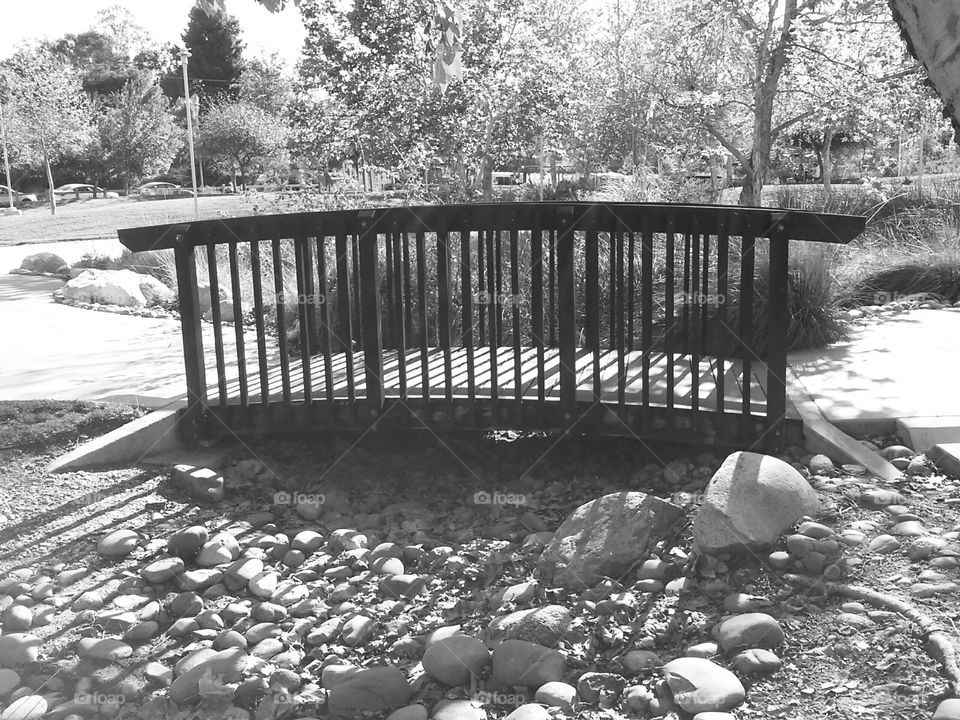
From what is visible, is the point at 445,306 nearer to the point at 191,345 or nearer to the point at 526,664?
the point at 191,345

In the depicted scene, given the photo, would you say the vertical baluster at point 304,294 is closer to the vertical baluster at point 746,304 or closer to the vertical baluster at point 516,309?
the vertical baluster at point 516,309

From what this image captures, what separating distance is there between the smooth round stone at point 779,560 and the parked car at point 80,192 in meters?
49.6

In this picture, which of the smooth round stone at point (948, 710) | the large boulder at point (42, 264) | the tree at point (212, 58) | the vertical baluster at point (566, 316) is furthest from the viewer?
the tree at point (212, 58)

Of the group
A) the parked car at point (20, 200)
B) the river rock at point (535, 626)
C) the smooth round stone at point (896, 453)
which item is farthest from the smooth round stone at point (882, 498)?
the parked car at point (20, 200)

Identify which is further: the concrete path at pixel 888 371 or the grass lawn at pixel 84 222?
the grass lawn at pixel 84 222

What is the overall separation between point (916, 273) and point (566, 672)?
322 inches

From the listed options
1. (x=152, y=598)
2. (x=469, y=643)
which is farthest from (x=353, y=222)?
(x=469, y=643)

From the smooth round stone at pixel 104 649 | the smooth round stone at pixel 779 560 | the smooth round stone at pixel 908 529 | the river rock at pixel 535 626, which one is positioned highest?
the smooth round stone at pixel 908 529

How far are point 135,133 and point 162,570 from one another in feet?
143

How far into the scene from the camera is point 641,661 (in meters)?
3.37

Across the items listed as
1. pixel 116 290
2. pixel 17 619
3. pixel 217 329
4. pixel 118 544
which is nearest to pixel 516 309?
pixel 217 329

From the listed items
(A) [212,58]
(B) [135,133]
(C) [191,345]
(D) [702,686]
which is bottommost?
(D) [702,686]

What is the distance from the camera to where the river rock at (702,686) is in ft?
10.0

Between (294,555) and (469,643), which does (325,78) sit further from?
(469,643)
